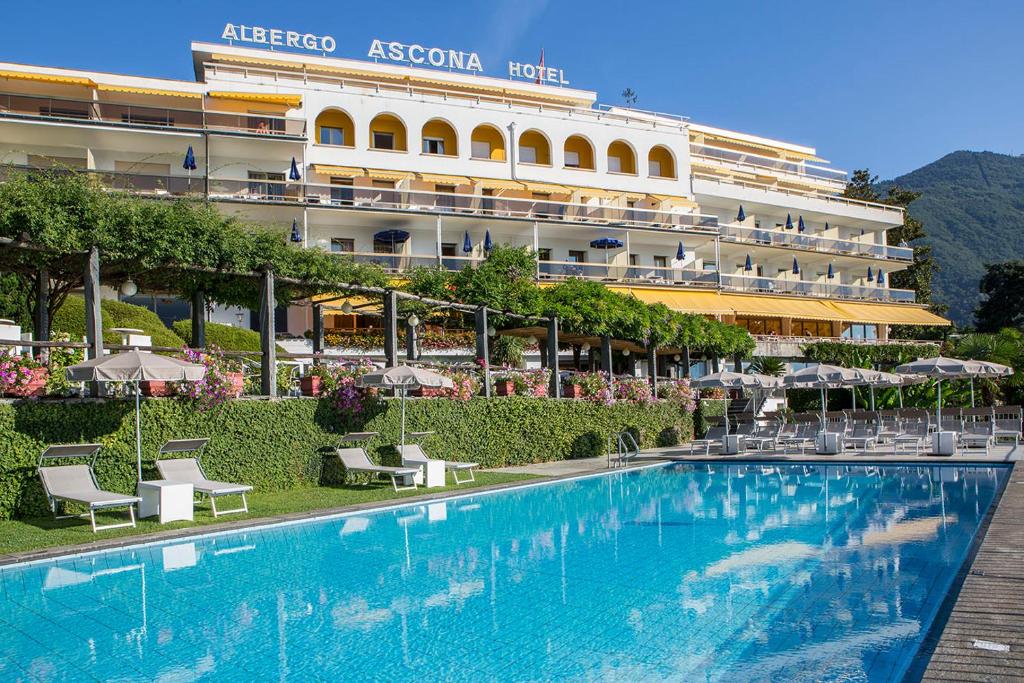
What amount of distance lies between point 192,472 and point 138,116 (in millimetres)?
26511

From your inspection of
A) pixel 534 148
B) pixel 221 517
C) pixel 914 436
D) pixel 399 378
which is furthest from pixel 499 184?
pixel 221 517

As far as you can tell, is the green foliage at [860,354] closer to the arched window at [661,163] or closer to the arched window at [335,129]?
the arched window at [661,163]

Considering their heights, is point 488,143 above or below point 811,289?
above

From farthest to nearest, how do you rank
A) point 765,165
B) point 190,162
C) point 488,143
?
point 765,165 → point 488,143 → point 190,162

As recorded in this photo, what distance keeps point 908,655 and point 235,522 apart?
29.4 ft

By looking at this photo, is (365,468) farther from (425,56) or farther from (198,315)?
(425,56)

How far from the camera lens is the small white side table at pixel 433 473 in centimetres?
1675

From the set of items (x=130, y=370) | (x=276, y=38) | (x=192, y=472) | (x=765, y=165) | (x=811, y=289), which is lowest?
(x=192, y=472)

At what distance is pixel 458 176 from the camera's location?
3994cm

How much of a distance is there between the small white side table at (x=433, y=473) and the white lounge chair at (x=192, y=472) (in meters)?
3.90

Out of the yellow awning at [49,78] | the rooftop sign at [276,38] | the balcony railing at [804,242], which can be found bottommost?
the balcony railing at [804,242]

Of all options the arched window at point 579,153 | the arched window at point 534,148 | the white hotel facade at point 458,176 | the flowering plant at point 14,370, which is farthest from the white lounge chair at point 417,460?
the arched window at point 579,153

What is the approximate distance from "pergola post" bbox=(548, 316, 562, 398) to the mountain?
92.1 m

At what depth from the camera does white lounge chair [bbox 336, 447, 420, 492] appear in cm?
1609
